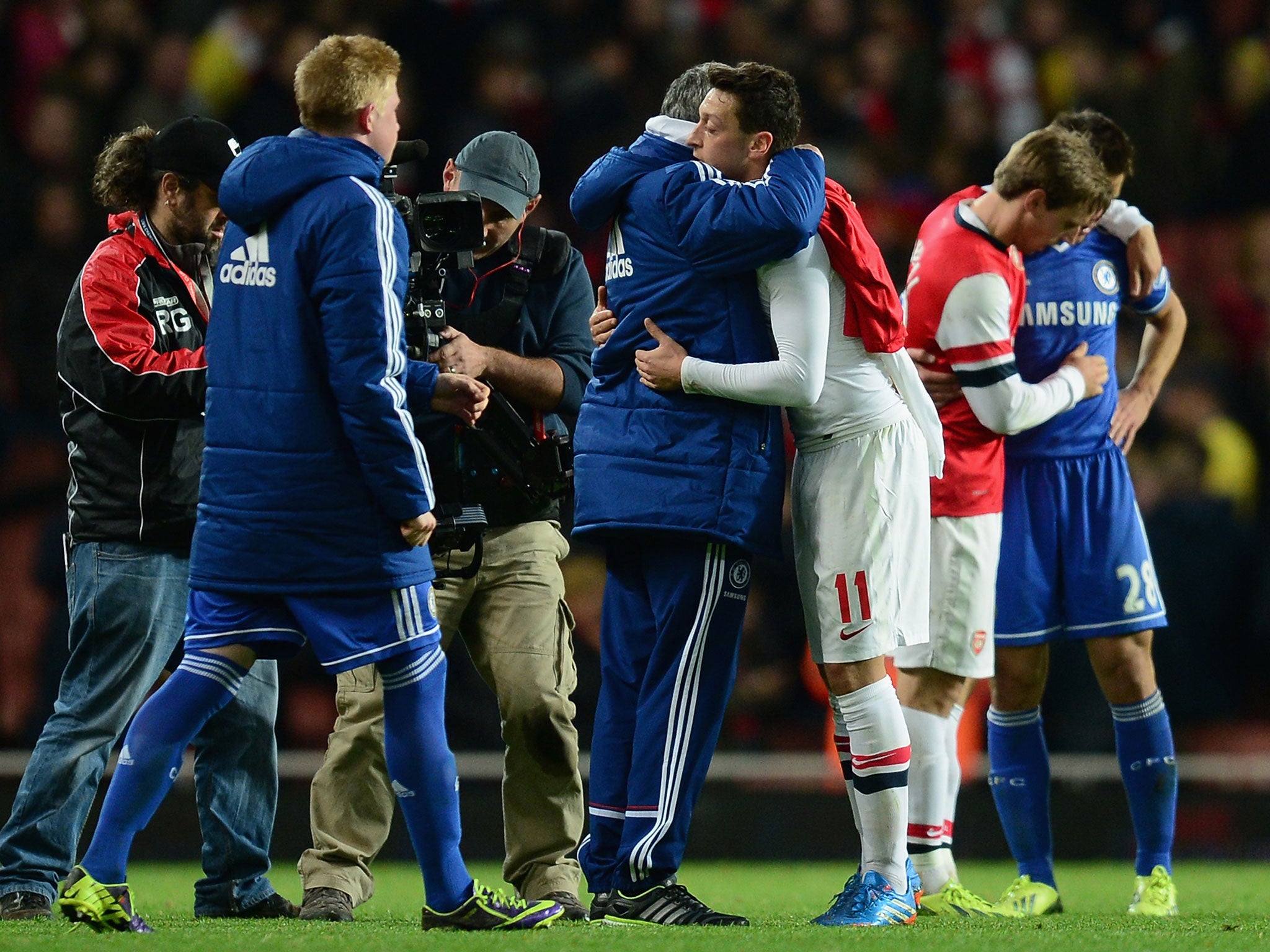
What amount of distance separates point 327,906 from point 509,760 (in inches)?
24.2

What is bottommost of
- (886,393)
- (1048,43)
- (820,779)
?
(820,779)

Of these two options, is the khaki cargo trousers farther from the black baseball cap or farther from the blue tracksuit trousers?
the black baseball cap

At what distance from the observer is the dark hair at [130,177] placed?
4578mm

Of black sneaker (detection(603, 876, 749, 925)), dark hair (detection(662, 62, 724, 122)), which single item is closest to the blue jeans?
black sneaker (detection(603, 876, 749, 925))

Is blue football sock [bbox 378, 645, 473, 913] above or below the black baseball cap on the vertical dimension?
below

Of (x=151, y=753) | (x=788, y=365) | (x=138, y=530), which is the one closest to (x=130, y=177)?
(x=138, y=530)

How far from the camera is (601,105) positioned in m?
10.2

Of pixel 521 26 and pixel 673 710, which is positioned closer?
pixel 673 710

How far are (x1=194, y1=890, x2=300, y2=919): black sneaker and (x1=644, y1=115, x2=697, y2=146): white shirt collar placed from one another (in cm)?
216

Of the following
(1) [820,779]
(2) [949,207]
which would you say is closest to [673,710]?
(2) [949,207]

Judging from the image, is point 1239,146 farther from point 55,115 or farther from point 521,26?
point 55,115

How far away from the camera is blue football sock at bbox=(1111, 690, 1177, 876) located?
16.8 ft

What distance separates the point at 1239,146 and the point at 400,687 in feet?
27.0

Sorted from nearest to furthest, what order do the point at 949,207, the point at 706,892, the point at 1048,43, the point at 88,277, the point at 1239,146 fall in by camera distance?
the point at 88,277, the point at 949,207, the point at 706,892, the point at 1239,146, the point at 1048,43
